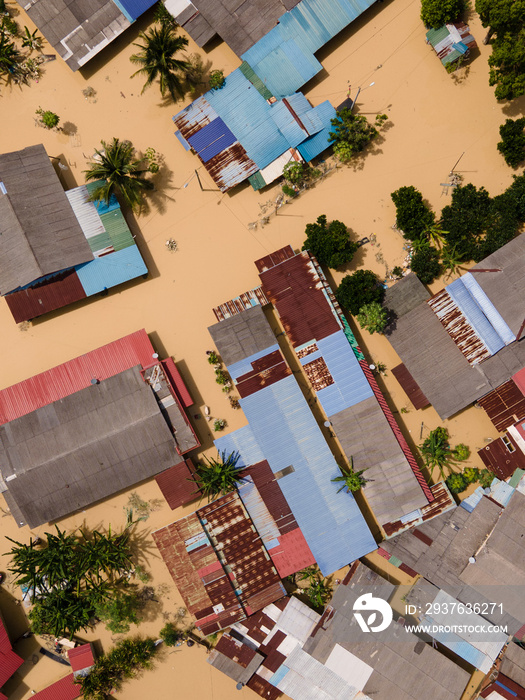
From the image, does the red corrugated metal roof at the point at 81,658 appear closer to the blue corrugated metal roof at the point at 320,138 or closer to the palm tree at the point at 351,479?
the palm tree at the point at 351,479

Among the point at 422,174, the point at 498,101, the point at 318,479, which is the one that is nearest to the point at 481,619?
the point at 318,479

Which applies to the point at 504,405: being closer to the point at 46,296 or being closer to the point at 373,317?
the point at 373,317

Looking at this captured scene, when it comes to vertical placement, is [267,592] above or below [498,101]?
below

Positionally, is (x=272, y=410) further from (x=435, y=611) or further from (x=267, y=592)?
(x=435, y=611)

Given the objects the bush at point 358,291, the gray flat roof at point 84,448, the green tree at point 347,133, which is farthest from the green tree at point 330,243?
the gray flat roof at point 84,448

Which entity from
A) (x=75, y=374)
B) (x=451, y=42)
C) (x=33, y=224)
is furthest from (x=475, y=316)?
(x=33, y=224)
